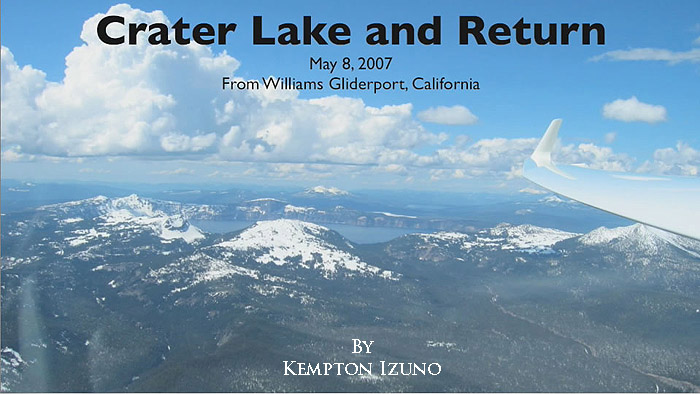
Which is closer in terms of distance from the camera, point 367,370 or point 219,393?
point 219,393

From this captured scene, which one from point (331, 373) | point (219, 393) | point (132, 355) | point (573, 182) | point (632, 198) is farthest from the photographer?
point (132, 355)

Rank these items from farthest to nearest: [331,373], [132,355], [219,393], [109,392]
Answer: [132,355] → [331,373] → [109,392] → [219,393]

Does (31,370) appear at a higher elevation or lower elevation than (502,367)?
higher

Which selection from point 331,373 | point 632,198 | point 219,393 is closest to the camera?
point 632,198

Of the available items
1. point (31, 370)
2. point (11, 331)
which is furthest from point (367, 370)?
point (11, 331)

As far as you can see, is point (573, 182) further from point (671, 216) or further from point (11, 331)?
point (11, 331)

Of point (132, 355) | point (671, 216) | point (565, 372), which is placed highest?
point (671, 216)

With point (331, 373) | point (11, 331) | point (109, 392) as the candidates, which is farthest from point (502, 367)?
point (11, 331)

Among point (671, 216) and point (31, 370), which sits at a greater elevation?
point (671, 216)

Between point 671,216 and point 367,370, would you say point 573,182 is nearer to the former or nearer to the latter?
point 671,216
